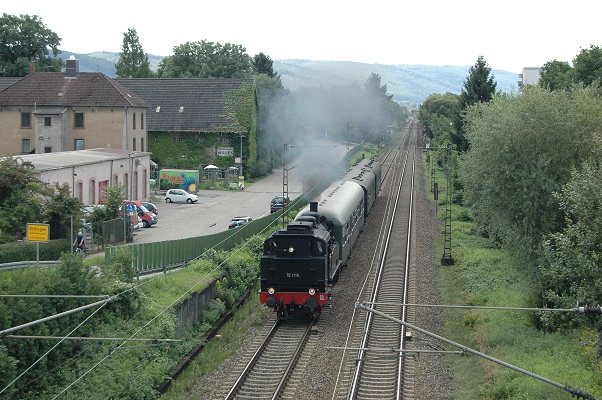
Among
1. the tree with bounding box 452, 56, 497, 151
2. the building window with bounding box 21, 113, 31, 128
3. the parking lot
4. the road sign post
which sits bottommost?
the parking lot

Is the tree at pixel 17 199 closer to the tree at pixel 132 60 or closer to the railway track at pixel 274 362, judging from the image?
the railway track at pixel 274 362

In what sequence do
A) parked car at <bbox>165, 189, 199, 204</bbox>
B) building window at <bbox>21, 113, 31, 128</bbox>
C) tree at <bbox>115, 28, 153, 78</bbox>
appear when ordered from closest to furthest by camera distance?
1. parked car at <bbox>165, 189, 199, 204</bbox>
2. building window at <bbox>21, 113, 31, 128</bbox>
3. tree at <bbox>115, 28, 153, 78</bbox>

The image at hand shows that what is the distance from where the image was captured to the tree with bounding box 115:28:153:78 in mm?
105812

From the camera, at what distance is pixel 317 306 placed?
2423cm

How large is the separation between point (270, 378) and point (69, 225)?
648 inches

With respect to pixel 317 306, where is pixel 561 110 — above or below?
above

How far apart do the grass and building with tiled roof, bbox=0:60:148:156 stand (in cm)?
3401

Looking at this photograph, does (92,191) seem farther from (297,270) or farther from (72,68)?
(297,270)

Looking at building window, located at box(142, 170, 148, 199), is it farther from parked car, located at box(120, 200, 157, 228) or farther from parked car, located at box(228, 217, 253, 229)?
parked car, located at box(228, 217, 253, 229)

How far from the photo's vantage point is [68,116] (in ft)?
193

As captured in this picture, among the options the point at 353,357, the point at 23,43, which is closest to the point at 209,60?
the point at 23,43

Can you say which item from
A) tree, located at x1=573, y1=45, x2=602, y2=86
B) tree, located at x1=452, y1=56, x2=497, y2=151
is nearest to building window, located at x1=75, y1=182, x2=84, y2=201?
tree, located at x1=452, y1=56, x2=497, y2=151

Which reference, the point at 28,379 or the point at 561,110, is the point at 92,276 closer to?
the point at 28,379

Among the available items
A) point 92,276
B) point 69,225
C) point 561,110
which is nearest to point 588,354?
point 561,110
